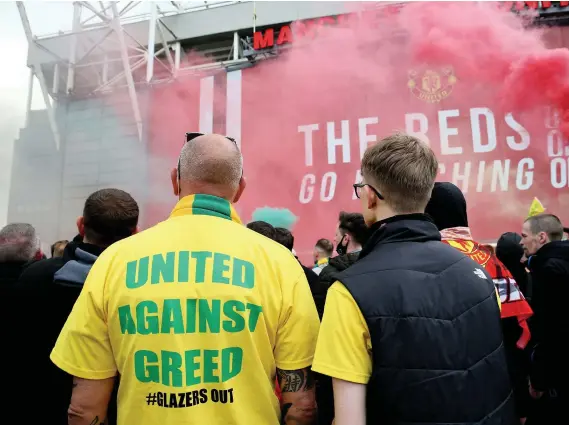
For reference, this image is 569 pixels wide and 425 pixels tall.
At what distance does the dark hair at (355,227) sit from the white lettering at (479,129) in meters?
9.88

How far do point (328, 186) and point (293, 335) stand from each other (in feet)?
36.9

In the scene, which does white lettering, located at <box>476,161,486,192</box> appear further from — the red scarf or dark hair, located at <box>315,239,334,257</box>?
the red scarf

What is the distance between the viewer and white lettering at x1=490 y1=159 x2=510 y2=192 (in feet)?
36.8

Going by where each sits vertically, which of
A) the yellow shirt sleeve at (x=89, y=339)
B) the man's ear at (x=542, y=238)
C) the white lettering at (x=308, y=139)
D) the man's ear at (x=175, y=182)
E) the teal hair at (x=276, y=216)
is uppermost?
the white lettering at (x=308, y=139)

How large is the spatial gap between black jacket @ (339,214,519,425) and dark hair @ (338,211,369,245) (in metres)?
1.54

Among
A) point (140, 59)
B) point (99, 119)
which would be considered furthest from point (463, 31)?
point (99, 119)

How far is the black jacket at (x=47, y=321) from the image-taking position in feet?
6.03

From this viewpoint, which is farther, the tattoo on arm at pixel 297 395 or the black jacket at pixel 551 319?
the black jacket at pixel 551 319

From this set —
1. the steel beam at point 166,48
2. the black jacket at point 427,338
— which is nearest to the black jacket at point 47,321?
the black jacket at point 427,338

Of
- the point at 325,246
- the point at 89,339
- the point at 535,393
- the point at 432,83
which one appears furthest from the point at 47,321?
the point at 432,83

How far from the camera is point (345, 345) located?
1.17 meters

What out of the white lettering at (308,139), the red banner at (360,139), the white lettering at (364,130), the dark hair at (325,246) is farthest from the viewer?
the white lettering at (308,139)

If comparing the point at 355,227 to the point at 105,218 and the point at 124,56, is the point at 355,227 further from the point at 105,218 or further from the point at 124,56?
the point at 124,56

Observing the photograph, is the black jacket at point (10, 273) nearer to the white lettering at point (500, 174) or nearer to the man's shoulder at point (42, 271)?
the man's shoulder at point (42, 271)
